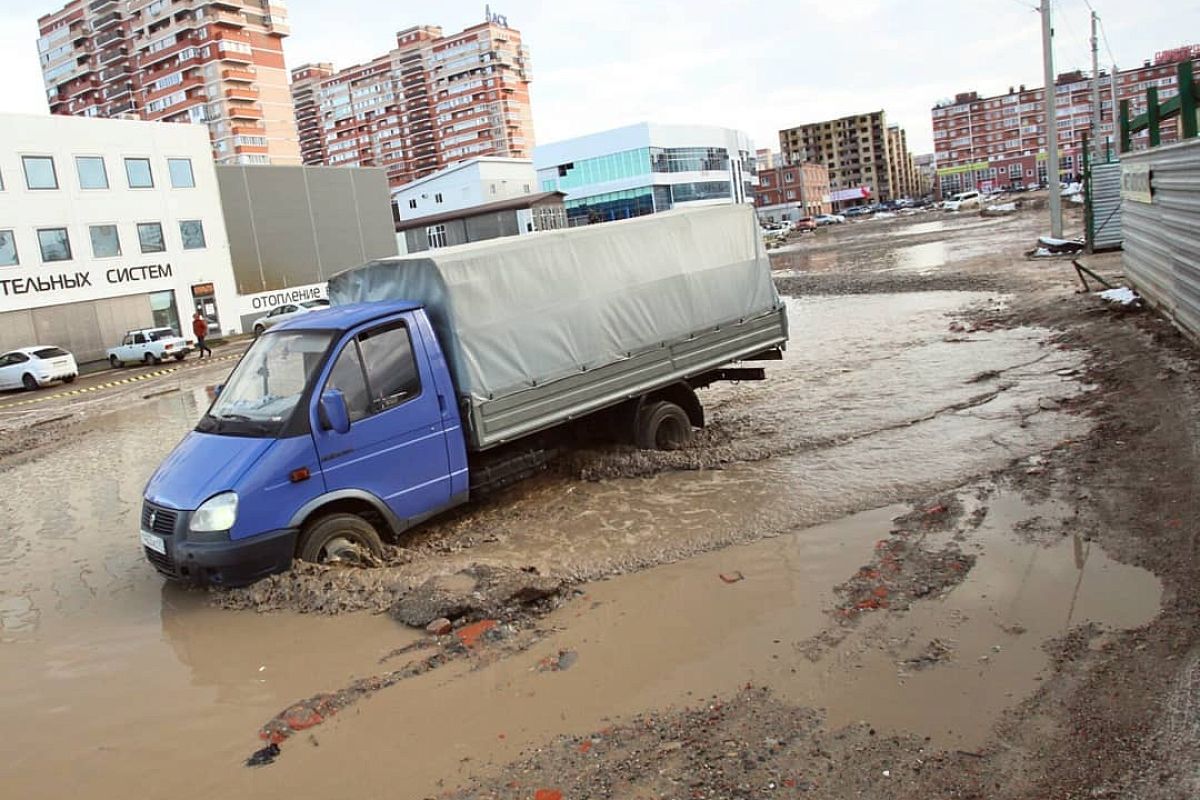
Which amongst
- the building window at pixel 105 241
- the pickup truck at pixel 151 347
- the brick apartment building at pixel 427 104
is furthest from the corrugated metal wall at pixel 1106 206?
→ the brick apartment building at pixel 427 104

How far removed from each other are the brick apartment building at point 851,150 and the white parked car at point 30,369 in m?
169

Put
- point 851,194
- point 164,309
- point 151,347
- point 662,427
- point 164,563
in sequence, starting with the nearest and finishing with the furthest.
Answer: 1. point 164,563
2. point 662,427
3. point 151,347
4. point 164,309
5. point 851,194

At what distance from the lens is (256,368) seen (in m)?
7.69

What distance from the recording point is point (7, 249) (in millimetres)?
37656

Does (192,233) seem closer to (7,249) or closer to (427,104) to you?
(7,249)

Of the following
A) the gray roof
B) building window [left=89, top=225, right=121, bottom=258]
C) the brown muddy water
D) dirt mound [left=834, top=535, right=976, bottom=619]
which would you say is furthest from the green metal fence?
the gray roof

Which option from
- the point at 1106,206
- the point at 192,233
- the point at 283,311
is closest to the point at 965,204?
the point at 283,311

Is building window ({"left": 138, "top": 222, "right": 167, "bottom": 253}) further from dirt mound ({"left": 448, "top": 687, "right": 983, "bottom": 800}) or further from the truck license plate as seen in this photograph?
dirt mound ({"left": 448, "top": 687, "right": 983, "bottom": 800})

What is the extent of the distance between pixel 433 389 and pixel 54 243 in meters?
39.4

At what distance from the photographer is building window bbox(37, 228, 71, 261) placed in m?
38.8

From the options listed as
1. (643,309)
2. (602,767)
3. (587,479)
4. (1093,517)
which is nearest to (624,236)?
(643,309)

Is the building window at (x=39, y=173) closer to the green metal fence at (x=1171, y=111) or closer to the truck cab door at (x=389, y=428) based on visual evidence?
the truck cab door at (x=389, y=428)

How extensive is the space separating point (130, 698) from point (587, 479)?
4.94m

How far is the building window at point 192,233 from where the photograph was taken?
45031 millimetres
